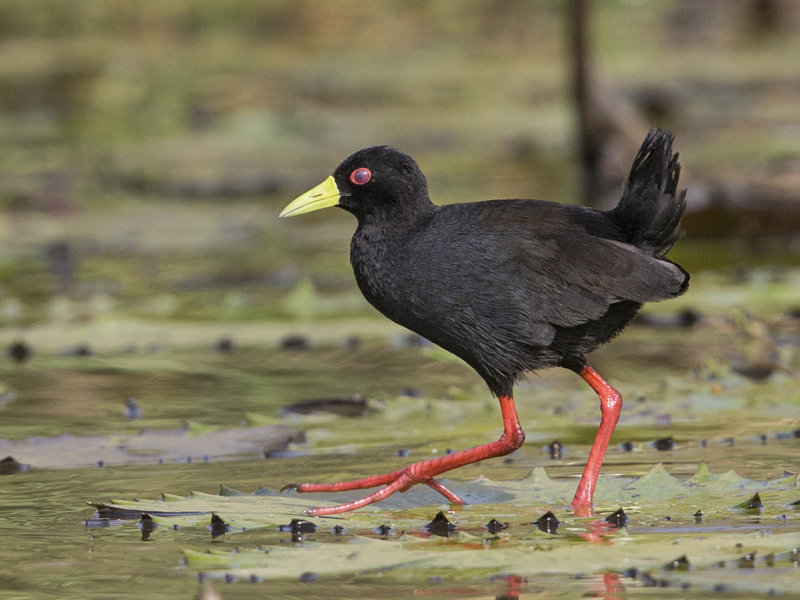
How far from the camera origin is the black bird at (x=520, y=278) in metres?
3.93

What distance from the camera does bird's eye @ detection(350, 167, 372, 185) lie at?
4.30 metres

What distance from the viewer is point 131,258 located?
9758 millimetres

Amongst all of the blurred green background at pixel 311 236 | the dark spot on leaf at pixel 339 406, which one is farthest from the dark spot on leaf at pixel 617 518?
the dark spot on leaf at pixel 339 406

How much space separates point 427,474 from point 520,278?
22.7 inches

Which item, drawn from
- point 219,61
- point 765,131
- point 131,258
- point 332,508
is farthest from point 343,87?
point 332,508

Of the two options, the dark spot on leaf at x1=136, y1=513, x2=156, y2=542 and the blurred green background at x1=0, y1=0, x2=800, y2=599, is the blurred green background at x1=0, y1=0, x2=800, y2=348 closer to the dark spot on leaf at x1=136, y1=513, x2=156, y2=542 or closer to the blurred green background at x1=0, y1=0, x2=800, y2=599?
the blurred green background at x1=0, y1=0, x2=800, y2=599

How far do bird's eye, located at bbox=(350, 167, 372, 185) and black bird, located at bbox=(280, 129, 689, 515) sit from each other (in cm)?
16

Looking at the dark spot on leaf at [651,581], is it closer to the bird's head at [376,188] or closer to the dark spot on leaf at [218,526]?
the dark spot on leaf at [218,526]

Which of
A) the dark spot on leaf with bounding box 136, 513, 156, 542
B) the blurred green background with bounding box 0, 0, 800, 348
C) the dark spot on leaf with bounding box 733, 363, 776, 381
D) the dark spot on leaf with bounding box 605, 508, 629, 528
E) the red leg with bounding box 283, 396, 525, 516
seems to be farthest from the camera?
the blurred green background with bounding box 0, 0, 800, 348

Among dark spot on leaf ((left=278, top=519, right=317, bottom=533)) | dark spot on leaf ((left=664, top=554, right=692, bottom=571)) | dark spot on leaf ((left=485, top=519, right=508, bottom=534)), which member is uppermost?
dark spot on leaf ((left=278, top=519, right=317, bottom=533))

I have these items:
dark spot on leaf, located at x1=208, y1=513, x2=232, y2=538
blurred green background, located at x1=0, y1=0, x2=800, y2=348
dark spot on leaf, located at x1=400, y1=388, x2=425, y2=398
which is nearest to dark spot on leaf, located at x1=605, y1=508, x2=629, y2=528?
dark spot on leaf, located at x1=208, y1=513, x2=232, y2=538

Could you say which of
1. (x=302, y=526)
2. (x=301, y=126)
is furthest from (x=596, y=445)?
(x=301, y=126)

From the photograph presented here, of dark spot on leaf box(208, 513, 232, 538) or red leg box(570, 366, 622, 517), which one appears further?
red leg box(570, 366, 622, 517)

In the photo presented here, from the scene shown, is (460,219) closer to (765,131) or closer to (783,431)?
(783,431)
